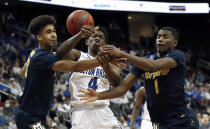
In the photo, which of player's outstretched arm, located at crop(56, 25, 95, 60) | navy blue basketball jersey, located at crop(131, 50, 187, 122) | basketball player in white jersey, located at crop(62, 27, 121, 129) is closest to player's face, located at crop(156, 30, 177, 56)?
navy blue basketball jersey, located at crop(131, 50, 187, 122)

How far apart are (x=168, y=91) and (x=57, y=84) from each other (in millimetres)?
9864

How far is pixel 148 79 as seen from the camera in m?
4.74

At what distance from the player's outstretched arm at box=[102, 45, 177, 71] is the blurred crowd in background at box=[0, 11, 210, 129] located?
2.90 meters

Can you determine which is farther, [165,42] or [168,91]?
[165,42]

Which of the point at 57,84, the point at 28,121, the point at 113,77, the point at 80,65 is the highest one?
the point at 80,65

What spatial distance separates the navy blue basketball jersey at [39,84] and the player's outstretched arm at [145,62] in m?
0.80

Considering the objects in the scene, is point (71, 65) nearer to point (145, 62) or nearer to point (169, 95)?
point (145, 62)

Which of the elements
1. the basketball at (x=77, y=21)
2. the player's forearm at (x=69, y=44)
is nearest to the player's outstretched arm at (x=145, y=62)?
the player's forearm at (x=69, y=44)

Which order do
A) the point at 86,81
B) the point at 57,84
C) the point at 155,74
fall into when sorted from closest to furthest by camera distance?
1. the point at 155,74
2. the point at 86,81
3. the point at 57,84

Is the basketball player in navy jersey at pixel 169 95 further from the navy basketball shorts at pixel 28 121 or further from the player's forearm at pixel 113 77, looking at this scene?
the navy basketball shorts at pixel 28 121

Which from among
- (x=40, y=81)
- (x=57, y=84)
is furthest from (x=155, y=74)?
(x=57, y=84)

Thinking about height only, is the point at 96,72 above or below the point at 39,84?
below

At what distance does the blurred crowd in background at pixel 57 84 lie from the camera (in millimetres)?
11023

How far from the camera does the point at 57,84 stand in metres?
14.0
